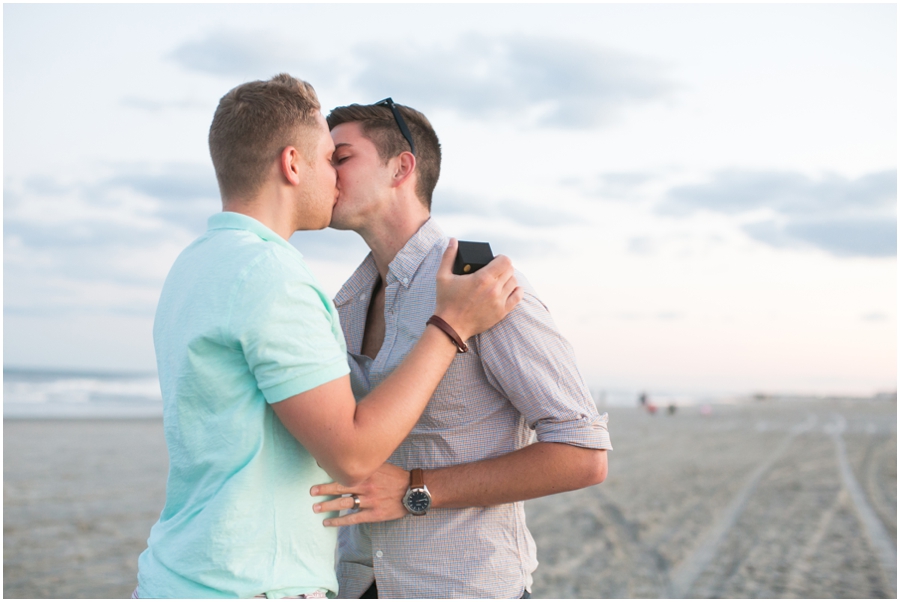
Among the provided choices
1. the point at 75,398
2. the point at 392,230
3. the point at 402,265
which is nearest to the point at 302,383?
the point at 402,265

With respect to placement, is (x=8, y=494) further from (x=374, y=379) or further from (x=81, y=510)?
(x=374, y=379)

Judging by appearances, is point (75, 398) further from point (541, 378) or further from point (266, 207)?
point (541, 378)

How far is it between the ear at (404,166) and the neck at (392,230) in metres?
0.12

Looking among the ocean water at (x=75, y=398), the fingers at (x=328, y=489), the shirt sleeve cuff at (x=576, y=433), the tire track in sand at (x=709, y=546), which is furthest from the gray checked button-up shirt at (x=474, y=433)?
the ocean water at (x=75, y=398)

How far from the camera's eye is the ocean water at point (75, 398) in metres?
23.7

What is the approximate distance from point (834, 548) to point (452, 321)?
8449 mm

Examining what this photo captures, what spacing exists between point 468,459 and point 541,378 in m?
0.39

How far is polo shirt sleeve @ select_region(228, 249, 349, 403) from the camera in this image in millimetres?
1619

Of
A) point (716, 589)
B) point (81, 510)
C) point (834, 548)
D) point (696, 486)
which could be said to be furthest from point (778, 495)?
point (81, 510)

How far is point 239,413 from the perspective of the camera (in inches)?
68.2

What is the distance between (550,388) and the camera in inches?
85.3

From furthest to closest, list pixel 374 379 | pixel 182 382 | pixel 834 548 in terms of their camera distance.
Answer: pixel 834 548 < pixel 374 379 < pixel 182 382

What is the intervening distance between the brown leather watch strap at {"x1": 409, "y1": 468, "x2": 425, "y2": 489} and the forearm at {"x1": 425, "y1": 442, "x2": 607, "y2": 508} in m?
0.01

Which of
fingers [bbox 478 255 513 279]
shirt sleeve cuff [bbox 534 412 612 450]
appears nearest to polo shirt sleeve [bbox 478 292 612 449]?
shirt sleeve cuff [bbox 534 412 612 450]
